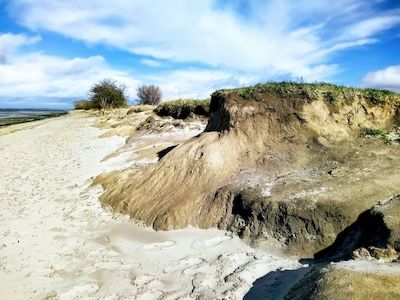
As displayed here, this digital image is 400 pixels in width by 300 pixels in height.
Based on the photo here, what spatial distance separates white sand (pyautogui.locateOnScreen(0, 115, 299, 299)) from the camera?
634cm

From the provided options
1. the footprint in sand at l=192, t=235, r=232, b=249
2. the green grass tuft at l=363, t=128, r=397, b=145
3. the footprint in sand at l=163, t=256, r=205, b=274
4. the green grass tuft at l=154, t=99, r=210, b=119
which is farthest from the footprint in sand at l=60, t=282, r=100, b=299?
the green grass tuft at l=154, t=99, r=210, b=119

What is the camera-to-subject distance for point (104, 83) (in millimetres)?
53250

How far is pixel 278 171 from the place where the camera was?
910 cm

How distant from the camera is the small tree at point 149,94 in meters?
47.2

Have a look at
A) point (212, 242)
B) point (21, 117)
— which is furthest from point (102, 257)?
point (21, 117)

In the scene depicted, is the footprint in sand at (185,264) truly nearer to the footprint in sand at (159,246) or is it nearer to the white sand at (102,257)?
the white sand at (102,257)

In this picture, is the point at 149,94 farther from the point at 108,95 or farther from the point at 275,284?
the point at 275,284

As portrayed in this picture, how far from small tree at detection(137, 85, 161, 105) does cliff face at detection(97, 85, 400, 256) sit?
3595 cm

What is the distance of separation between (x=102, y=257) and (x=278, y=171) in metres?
3.98

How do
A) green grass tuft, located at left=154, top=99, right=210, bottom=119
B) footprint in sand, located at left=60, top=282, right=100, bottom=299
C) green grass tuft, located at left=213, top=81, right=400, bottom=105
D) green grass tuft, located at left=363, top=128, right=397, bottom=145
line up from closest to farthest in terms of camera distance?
footprint in sand, located at left=60, top=282, right=100, bottom=299 < green grass tuft, located at left=363, top=128, right=397, bottom=145 < green grass tuft, located at left=213, top=81, right=400, bottom=105 < green grass tuft, located at left=154, top=99, right=210, bottom=119

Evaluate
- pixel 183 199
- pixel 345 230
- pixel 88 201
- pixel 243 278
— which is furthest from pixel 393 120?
pixel 88 201

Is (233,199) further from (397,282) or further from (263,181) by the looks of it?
(397,282)

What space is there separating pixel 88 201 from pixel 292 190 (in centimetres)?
535

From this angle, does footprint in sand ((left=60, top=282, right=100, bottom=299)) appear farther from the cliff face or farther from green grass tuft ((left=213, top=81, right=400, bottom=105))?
green grass tuft ((left=213, top=81, right=400, bottom=105))
